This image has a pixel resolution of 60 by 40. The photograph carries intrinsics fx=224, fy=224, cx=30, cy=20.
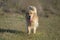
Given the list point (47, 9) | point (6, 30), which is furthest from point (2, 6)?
point (6, 30)

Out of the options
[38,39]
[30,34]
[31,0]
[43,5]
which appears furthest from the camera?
[43,5]

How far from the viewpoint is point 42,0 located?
22609 mm

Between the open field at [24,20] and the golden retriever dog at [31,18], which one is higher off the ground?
the golden retriever dog at [31,18]

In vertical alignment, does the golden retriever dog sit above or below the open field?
above

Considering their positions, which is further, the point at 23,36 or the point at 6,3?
the point at 6,3

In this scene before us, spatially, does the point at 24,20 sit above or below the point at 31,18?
below

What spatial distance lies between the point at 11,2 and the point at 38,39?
10683 millimetres

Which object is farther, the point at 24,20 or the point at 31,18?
the point at 24,20

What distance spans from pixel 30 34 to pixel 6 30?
4.13 ft

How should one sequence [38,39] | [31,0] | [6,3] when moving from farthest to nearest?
[6,3] < [31,0] < [38,39]

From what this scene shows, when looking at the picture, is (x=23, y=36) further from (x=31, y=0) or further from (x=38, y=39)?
(x=31, y=0)

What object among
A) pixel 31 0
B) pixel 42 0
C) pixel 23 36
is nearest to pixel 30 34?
pixel 23 36

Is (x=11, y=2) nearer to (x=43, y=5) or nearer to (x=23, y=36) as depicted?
(x=43, y=5)

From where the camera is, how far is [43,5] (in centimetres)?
2169
